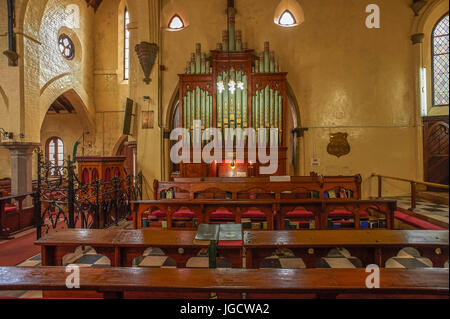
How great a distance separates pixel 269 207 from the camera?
12.4 feet

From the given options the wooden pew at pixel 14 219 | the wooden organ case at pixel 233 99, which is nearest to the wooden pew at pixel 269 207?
the wooden pew at pixel 14 219

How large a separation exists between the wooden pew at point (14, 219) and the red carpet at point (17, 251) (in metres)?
0.32

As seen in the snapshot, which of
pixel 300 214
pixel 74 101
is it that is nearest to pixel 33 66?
pixel 74 101

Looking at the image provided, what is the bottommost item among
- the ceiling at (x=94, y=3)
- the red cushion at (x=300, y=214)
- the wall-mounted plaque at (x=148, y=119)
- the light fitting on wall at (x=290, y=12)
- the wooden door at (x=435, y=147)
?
the red cushion at (x=300, y=214)

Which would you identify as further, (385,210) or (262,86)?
(262,86)

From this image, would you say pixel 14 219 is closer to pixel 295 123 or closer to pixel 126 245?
pixel 126 245

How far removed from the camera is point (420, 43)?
682 cm

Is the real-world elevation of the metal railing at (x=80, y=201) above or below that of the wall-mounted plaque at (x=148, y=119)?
below

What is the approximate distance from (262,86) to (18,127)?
6.93 metres

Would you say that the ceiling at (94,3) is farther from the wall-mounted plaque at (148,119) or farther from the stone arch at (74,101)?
the wall-mounted plaque at (148,119)

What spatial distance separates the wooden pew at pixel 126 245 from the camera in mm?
2156
